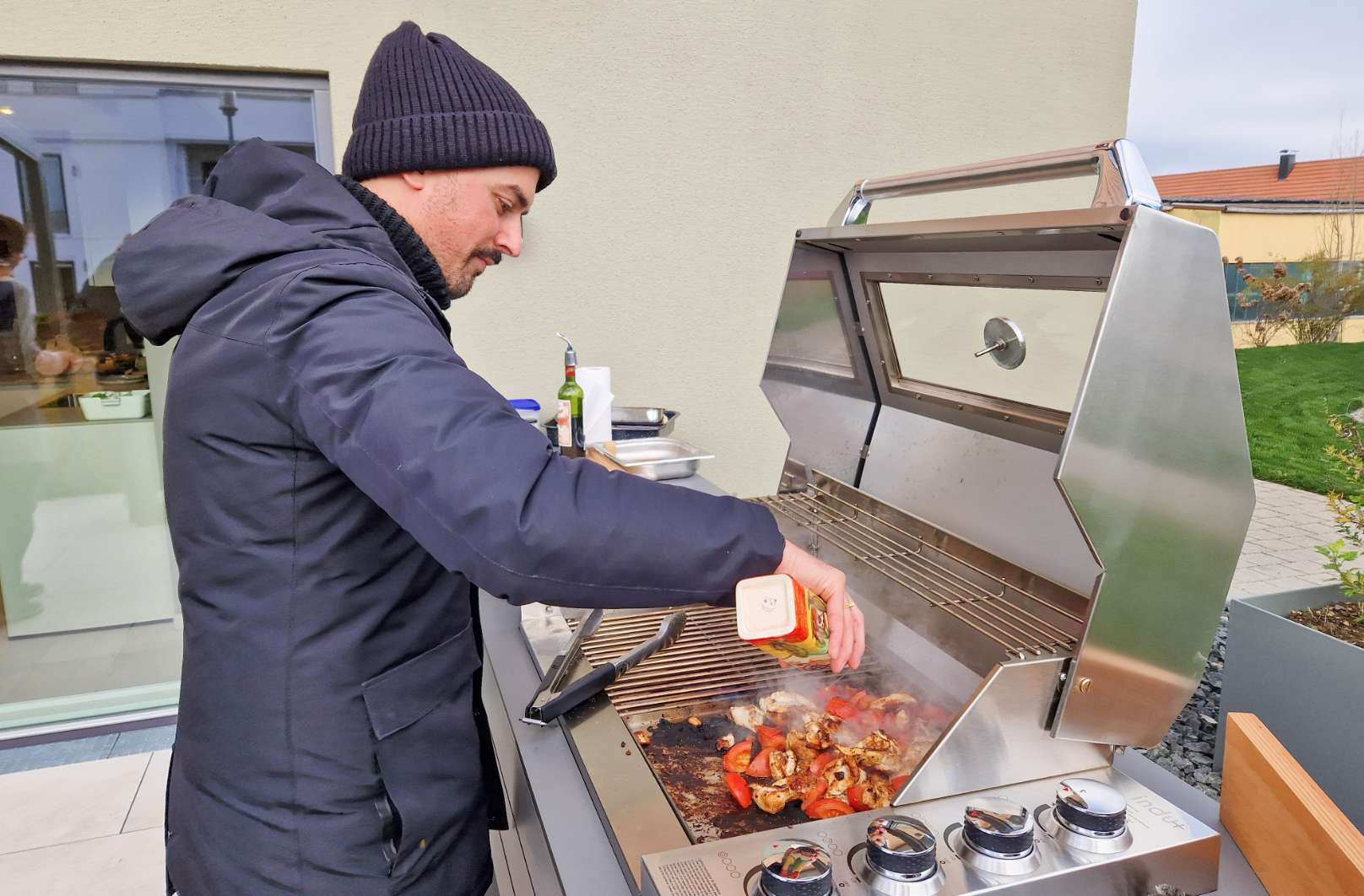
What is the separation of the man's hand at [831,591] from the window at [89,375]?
309cm

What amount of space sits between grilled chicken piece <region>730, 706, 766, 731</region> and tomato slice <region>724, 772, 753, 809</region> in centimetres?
14

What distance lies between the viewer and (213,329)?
980 millimetres

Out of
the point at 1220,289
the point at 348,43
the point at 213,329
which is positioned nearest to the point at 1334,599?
the point at 1220,289

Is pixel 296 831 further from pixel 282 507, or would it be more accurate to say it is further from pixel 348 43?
pixel 348 43

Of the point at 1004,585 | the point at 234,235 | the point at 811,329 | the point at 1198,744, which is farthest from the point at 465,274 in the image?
the point at 1198,744

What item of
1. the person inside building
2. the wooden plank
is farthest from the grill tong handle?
the person inside building

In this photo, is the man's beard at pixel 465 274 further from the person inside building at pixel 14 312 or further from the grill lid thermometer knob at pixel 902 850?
the person inside building at pixel 14 312

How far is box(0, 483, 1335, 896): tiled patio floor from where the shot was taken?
8.39ft

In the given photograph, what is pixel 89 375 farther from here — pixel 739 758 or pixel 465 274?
pixel 739 758

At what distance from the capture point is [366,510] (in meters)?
1.07

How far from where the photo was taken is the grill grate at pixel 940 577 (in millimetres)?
1165

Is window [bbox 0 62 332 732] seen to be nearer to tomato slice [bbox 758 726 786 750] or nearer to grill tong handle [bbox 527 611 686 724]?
grill tong handle [bbox 527 611 686 724]

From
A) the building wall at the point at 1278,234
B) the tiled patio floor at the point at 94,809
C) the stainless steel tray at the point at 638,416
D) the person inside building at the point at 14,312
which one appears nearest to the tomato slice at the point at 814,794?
the tiled patio floor at the point at 94,809

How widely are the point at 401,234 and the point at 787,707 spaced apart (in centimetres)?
100
